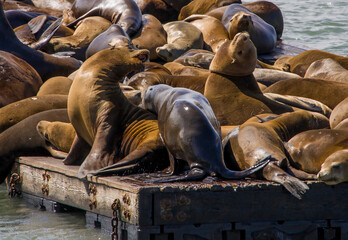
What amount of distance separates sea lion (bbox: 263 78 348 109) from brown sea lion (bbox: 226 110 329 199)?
144cm

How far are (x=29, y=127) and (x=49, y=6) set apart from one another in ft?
29.9

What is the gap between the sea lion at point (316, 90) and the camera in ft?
23.8

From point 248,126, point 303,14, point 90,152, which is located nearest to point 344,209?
point 248,126

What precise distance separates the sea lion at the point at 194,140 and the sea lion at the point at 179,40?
565 centimetres

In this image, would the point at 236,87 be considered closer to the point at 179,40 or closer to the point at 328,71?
the point at 328,71

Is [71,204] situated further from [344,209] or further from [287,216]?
[344,209]

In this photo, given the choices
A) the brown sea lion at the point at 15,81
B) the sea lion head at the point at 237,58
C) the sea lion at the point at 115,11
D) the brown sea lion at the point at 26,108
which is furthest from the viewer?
the sea lion at the point at 115,11

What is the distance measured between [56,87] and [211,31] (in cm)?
440

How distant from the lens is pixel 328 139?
16.8 feet

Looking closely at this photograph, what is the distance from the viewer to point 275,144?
5.18m

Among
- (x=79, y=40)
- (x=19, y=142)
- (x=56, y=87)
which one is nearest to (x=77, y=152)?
(x=19, y=142)

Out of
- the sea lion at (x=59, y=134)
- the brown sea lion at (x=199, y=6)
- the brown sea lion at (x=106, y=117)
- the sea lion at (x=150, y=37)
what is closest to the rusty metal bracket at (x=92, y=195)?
the brown sea lion at (x=106, y=117)

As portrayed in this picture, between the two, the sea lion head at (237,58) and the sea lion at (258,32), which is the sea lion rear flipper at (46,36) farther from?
the sea lion head at (237,58)

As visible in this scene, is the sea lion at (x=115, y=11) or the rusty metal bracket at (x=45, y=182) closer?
the rusty metal bracket at (x=45, y=182)
